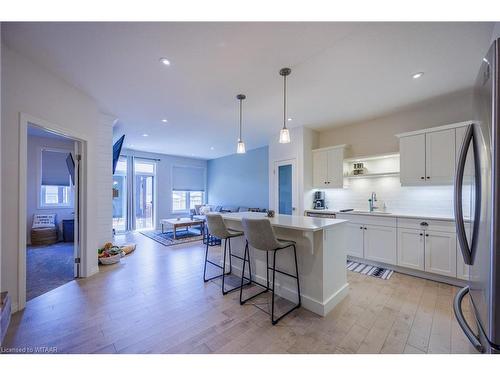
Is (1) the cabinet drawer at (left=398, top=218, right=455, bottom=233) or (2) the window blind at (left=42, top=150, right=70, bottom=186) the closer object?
(1) the cabinet drawer at (left=398, top=218, right=455, bottom=233)

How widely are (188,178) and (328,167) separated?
598 centimetres

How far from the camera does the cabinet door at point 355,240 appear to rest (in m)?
3.56

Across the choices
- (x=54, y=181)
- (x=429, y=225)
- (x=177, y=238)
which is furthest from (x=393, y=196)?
(x=54, y=181)

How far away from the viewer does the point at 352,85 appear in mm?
2709

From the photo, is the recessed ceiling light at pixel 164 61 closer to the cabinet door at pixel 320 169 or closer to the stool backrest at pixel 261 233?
the stool backrest at pixel 261 233

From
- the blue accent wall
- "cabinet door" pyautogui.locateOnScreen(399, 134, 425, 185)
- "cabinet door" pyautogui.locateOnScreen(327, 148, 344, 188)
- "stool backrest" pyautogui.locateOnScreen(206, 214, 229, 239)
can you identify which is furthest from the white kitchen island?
the blue accent wall

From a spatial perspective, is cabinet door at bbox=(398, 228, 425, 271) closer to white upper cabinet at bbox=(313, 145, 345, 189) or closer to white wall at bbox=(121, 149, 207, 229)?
white upper cabinet at bbox=(313, 145, 345, 189)

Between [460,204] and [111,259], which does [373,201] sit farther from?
[111,259]

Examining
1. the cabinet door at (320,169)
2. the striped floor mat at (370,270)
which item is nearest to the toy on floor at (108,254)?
the striped floor mat at (370,270)

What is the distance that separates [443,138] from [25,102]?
540cm

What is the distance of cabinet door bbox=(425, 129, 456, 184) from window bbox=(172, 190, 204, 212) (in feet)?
25.1

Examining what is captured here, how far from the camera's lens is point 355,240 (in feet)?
11.9

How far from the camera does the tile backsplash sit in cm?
320
